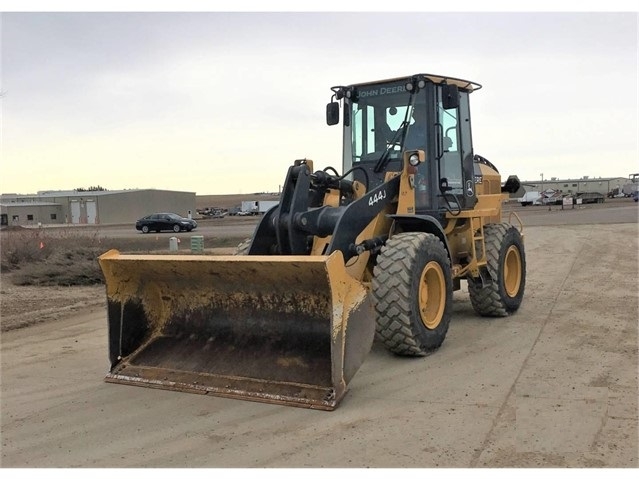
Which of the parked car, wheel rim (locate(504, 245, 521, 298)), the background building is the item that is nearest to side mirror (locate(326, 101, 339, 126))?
wheel rim (locate(504, 245, 521, 298))

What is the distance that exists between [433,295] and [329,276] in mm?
1954

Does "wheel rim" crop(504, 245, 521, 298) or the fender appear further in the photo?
"wheel rim" crop(504, 245, 521, 298)

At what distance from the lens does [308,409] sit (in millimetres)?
4492

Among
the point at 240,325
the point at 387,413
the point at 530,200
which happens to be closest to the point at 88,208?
the point at 530,200

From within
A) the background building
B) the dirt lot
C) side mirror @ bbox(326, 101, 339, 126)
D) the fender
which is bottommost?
the dirt lot

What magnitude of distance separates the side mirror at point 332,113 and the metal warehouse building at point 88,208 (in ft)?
187

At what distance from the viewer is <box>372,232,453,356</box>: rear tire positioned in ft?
17.7

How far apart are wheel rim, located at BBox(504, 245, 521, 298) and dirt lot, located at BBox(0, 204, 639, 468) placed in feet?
3.49

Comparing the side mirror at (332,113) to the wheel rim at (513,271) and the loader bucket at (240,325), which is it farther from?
the wheel rim at (513,271)

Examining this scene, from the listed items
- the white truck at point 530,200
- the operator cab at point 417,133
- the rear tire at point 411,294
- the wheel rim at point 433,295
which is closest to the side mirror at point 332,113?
the operator cab at point 417,133

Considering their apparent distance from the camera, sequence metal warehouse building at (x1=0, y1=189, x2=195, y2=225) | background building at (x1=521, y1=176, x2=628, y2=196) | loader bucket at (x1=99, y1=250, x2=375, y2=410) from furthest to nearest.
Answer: background building at (x1=521, y1=176, x2=628, y2=196) < metal warehouse building at (x1=0, y1=189, x2=195, y2=225) < loader bucket at (x1=99, y1=250, x2=375, y2=410)

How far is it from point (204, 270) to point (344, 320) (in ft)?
4.75

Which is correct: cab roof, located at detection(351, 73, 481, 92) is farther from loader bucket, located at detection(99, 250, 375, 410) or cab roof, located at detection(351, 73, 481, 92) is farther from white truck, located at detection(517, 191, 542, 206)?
white truck, located at detection(517, 191, 542, 206)

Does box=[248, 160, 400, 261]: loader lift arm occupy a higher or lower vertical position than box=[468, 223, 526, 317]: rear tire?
higher
